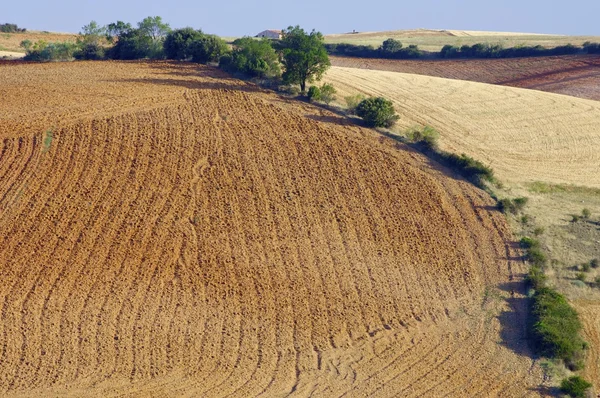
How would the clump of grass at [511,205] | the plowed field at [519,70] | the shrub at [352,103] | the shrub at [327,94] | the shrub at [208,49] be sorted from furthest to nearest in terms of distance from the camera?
the plowed field at [519,70] → the shrub at [208,49] → the shrub at [327,94] → the shrub at [352,103] → the clump of grass at [511,205]

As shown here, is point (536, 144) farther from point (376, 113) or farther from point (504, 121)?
point (376, 113)

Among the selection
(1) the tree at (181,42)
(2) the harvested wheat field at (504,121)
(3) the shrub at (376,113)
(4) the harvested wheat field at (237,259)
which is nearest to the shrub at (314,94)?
(4) the harvested wheat field at (237,259)

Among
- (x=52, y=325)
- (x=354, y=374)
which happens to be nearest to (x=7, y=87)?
(x=52, y=325)

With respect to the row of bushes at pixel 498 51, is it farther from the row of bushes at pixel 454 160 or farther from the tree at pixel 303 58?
the row of bushes at pixel 454 160

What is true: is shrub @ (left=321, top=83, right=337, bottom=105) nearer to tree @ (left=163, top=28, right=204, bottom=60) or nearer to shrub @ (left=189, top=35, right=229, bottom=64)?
shrub @ (left=189, top=35, right=229, bottom=64)

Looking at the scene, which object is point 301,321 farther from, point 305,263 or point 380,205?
point 380,205

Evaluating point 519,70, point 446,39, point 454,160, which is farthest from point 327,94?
point 446,39
